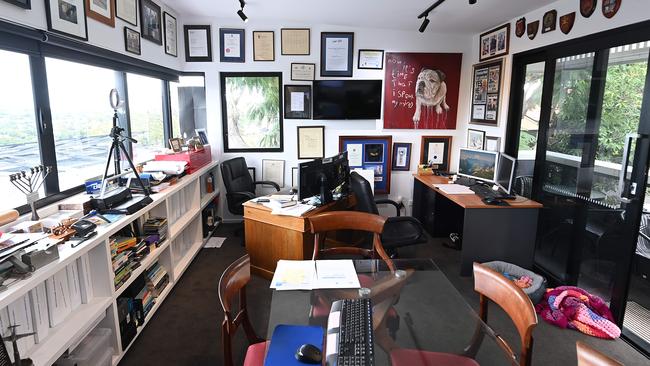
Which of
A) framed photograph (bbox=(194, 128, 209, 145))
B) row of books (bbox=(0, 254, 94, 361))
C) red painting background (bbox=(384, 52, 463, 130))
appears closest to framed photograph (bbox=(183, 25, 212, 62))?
framed photograph (bbox=(194, 128, 209, 145))

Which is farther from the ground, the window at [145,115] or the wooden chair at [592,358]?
the window at [145,115]

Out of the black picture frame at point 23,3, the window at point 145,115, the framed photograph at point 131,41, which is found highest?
the framed photograph at point 131,41

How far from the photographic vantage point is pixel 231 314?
1.64 m

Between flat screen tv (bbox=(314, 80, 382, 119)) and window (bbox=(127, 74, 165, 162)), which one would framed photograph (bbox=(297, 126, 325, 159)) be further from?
window (bbox=(127, 74, 165, 162))

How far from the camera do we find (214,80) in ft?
15.6

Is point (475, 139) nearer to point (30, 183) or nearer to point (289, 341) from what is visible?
point (289, 341)

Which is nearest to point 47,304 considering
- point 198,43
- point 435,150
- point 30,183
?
point 30,183

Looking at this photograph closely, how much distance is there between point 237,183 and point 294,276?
2802 millimetres

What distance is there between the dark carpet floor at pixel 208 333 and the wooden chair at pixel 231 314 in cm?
74

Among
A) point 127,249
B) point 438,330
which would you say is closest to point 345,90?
point 127,249

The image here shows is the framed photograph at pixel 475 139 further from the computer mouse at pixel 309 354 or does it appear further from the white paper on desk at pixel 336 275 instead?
the computer mouse at pixel 309 354

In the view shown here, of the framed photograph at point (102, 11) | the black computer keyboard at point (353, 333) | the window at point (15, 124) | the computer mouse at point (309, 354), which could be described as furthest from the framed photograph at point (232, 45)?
the computer mouse at point (309, 354)

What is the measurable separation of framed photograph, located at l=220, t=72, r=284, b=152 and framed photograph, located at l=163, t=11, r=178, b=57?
25.1 inches

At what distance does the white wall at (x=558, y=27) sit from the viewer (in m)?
2.59
